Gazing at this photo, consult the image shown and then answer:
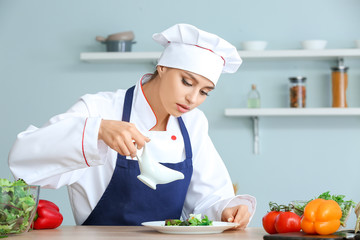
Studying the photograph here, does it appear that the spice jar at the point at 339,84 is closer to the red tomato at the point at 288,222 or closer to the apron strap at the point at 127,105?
the apron strap at the point at 127,105

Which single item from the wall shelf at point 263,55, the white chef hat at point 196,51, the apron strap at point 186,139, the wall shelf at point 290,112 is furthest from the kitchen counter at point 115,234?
the wall shelf at point 263,55

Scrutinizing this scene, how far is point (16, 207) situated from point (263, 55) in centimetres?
228

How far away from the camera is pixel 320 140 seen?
3.62 m

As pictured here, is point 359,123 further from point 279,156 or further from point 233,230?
point 233,230

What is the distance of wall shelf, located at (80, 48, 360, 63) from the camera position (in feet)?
11.3

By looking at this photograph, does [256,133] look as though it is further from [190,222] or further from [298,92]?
[190,222]

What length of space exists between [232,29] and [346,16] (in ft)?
2.40

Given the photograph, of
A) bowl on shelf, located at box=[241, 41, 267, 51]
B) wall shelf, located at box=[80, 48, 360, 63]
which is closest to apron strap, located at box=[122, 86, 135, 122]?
wall shelf, located at box=[80, 48, 360, 63]

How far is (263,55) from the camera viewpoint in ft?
11.4

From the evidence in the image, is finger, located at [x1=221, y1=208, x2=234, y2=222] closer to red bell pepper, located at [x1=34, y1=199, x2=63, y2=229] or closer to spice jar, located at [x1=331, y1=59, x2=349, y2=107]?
red bell pepper, located at [x1=34, y1=199, x2=63, y2=229]

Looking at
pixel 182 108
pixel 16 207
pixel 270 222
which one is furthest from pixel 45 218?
pixel 270 222

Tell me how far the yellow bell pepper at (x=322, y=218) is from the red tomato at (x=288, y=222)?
10 cm

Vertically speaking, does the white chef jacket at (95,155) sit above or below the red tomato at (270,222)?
above

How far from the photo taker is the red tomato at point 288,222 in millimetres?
1540
